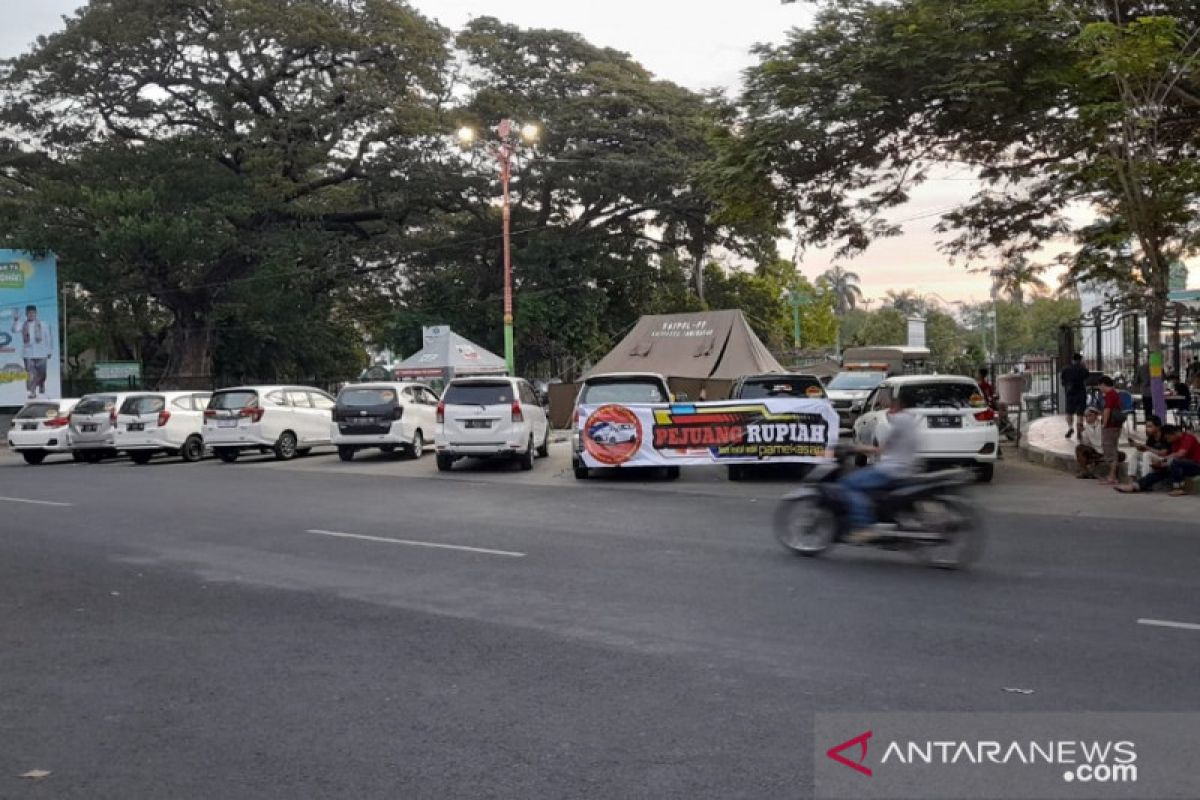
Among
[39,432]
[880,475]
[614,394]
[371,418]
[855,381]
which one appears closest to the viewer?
[880,475]

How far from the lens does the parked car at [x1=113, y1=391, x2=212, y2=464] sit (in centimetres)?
A: 2297

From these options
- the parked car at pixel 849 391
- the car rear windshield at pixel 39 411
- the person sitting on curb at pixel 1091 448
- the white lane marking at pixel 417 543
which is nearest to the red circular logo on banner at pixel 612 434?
the white lane marking at pixel 417 543

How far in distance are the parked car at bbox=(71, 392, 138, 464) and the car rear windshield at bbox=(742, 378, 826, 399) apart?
45.8ft

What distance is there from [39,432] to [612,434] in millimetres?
15194

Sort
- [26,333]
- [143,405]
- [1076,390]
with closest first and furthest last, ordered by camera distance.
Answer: [1076,390] < [143,405] < [26,333]

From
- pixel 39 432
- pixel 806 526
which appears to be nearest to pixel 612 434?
pixel 806 526

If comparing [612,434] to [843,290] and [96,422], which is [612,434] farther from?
[843,290]

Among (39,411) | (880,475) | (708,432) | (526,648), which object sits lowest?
(526,648)

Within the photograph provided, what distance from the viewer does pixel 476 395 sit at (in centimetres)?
1894

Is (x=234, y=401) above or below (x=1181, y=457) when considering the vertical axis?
above

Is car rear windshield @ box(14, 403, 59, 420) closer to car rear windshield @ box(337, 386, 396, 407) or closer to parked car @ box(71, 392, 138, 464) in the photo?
parked car @ box(71, 392, 138, 464)

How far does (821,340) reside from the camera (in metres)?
83.2

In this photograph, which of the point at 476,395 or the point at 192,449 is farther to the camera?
the point at 192,449

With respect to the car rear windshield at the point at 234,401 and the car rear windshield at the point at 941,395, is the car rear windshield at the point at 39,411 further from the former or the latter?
the car rear windshield at the point at 941,395
